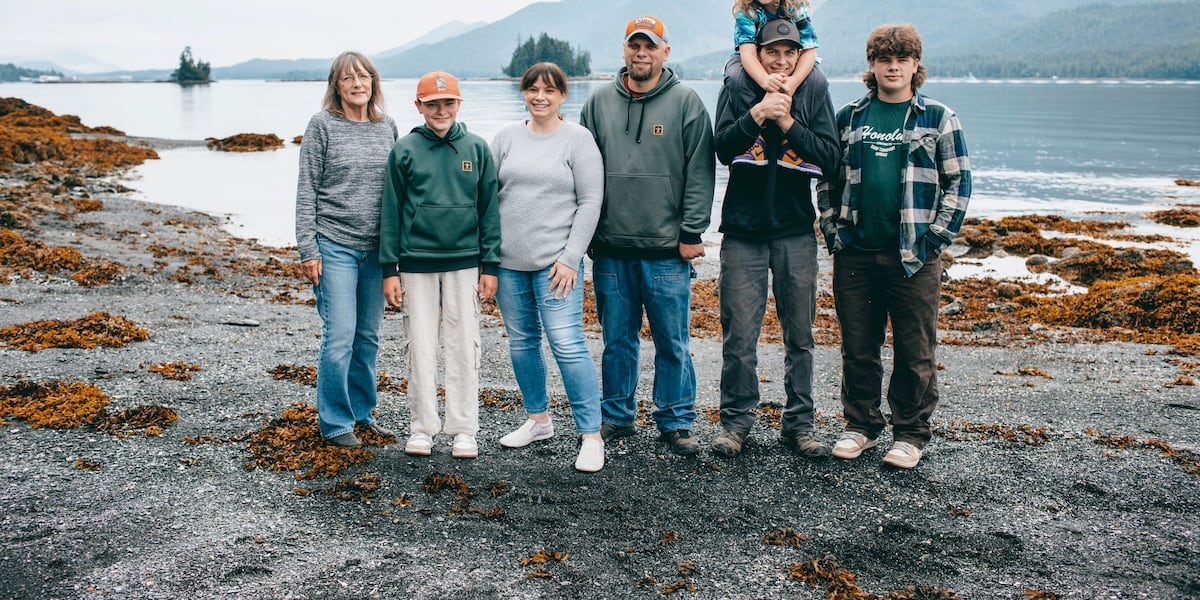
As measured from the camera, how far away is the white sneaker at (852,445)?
198 inches

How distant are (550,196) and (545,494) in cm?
167

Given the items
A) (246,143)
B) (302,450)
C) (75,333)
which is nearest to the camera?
(302,450)

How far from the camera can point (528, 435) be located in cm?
524

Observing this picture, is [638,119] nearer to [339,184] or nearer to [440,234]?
[440,234]

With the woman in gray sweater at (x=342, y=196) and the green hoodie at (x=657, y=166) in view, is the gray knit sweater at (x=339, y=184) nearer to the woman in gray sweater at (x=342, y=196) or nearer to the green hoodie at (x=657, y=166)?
the woman in gray sweater at (x=342, y=196)

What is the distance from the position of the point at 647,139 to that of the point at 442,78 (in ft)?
3.92

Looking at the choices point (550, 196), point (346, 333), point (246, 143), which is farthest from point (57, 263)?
point (246, 143)

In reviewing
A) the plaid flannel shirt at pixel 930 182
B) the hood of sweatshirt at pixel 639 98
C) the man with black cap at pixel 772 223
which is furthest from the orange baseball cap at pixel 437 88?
the plaid flannel shirt at pixel 930 182

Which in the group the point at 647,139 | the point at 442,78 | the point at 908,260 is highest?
the point at 442,78

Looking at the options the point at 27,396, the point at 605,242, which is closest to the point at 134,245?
the point at 27,396

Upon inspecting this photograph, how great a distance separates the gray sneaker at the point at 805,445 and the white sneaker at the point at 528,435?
154cm

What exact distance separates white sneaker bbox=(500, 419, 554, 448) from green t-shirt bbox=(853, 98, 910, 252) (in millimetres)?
2306

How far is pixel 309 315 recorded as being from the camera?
10.3m

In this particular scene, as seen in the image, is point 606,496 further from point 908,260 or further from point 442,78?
point 442,78
